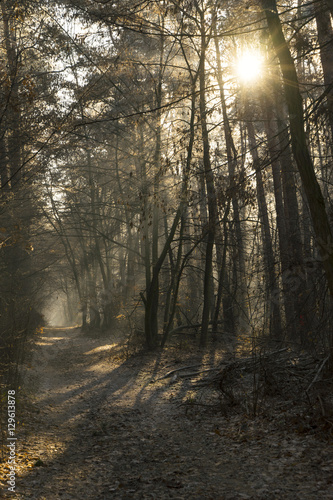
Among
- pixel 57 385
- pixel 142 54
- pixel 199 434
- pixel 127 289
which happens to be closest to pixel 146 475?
pixel 199 434

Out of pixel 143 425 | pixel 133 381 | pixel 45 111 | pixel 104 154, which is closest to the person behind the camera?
pixel 143 425

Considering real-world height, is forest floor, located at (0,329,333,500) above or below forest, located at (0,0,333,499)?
below

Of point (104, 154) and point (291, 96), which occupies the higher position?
point (104, 154)

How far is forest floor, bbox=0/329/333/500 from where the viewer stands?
4504mm

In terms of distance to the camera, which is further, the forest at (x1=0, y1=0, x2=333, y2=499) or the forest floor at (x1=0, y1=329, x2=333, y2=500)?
the forest at (x1=0, y1=0, x2=333, y2=499)

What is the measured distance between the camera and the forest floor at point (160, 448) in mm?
4504

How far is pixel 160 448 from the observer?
5.95 metres

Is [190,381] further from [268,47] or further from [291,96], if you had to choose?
[268,47]

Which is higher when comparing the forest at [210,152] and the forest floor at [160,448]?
the forest at [210,152]

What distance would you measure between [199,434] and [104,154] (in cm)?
1861

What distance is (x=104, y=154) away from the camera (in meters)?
22.7

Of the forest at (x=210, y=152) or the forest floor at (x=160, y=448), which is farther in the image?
the forest at (x=210, y=152)

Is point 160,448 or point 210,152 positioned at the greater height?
point 210,152

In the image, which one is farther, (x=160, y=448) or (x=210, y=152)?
(x=210, y=152)
